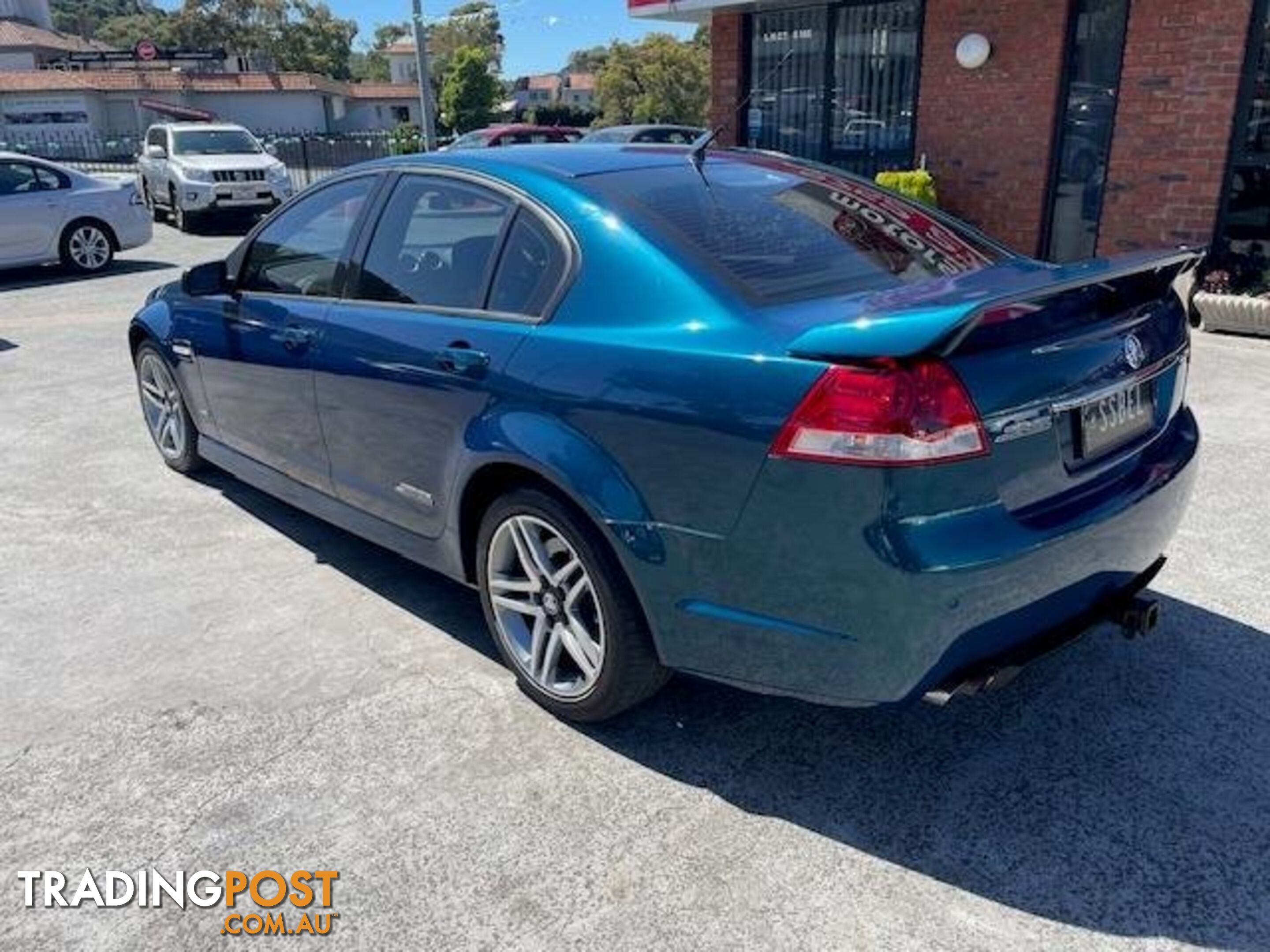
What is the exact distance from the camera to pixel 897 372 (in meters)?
2.21

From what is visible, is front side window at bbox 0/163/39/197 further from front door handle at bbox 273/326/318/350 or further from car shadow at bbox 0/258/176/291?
front door handle at bbox 273/326/318/350

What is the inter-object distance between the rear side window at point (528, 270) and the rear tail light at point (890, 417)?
961mm

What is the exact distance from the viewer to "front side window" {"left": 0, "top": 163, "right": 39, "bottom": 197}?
38.2 feet

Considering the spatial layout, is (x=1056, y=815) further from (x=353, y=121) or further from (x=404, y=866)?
(x=353, y=121)

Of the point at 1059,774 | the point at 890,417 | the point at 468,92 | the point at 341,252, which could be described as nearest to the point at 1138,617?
the point at 1059,774

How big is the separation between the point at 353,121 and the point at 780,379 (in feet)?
264

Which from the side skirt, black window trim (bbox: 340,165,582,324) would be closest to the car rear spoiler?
black window trim (bbox: 340,165,582,324)

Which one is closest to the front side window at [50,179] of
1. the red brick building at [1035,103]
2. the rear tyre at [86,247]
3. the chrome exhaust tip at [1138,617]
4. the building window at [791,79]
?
A: the rear tyre at [86,247]

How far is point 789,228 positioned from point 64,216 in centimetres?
1191

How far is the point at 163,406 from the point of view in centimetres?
527

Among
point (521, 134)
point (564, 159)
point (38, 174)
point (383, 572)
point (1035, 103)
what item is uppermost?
point (1035, 103)

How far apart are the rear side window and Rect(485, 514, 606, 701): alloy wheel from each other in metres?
0.63

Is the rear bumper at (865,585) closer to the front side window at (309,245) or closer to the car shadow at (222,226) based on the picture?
the front side window at (309,245)

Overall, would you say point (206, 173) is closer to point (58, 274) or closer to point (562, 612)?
point (58, 274)
